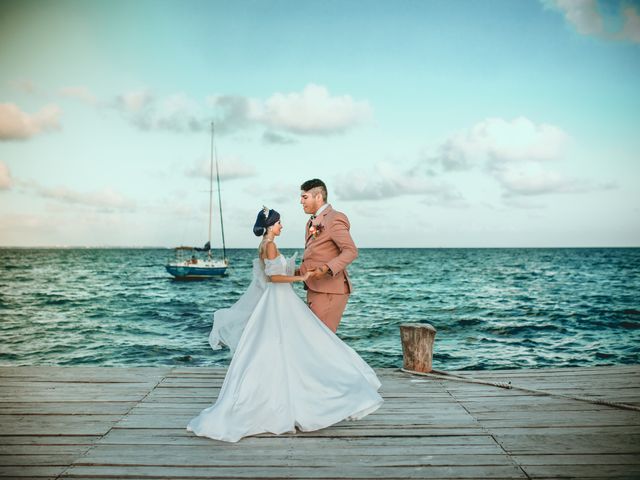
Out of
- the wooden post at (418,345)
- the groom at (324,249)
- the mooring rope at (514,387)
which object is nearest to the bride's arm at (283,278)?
the groom at (324,249)

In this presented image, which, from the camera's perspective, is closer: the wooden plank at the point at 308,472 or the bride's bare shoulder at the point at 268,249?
the wooden plank at the point at 308,472

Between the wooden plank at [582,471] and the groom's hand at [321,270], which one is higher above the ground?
the groom's hand at [321,270]

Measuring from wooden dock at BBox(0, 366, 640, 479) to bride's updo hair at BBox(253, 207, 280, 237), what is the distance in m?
1.77

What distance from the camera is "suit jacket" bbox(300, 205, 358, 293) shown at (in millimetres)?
4422

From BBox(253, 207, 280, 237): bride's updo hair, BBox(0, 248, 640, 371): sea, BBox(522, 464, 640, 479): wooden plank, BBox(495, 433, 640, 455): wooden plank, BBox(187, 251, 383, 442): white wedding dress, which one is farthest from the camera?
BBox(0, 248, 640, 371): sea

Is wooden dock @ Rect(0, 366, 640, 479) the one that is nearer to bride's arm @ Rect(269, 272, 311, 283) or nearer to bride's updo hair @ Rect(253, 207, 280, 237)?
bride's arm @ Rect(269, 272, 311, 283)

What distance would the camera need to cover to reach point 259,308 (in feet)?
13.7

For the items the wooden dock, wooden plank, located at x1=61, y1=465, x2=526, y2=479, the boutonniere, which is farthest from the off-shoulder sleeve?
wooden plank, located at x1=61, y1=465, x2=526, y2=479

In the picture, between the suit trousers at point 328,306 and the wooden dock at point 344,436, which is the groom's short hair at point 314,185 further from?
the wooden dock at point 344,436

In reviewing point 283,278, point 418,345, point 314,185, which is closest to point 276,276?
point 283,278

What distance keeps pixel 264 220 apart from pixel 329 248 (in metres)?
0.75

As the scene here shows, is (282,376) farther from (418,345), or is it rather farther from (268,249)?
(418,345)

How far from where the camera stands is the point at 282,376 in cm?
390

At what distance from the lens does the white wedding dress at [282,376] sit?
3766 millimetres
